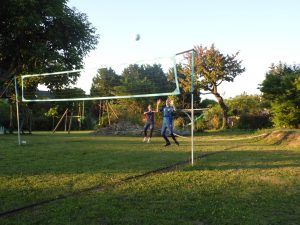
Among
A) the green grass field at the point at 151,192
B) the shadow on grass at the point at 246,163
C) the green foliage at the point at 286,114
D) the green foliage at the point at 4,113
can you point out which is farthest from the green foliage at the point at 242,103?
the green grass field at the point at 151,192

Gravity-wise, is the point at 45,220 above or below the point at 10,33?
below

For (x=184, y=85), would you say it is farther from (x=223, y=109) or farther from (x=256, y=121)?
(x=256, y=121)

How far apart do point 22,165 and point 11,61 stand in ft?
47.6

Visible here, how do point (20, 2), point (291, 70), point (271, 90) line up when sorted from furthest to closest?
point (291, 70)
point (271, 90)
point (20, 2)

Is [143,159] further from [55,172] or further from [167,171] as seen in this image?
[55,172]

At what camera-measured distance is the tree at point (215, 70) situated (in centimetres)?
3191

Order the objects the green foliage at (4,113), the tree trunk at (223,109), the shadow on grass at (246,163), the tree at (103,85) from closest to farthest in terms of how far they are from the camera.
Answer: the shadow on grass at (246,163) → the tree at (103,85) → the tree trunk at (223,109) → the green foliage at (4,113)

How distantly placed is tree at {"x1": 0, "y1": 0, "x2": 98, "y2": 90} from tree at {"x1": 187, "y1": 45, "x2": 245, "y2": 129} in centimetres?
1230

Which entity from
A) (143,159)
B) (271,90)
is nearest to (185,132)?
(271,90)

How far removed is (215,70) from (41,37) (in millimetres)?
16400

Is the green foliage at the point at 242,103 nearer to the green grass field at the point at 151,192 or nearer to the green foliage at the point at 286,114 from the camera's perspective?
the green foliage at the point at 286,114

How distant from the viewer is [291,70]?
23.4 meters

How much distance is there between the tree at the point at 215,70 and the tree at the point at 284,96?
11.1 m

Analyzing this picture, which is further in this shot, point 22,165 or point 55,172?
point 22,165
